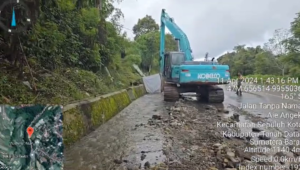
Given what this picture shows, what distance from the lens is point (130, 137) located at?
4746 millimetres

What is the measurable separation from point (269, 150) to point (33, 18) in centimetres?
411

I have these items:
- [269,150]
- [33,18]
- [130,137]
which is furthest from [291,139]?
[33,18]

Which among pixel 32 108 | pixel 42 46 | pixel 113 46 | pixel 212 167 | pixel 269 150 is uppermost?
pixel 113 46

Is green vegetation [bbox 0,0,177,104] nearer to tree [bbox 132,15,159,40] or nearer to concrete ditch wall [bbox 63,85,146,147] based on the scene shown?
concrete ditch wall [bbox 63,85,146,147]

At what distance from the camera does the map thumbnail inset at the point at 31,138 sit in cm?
146

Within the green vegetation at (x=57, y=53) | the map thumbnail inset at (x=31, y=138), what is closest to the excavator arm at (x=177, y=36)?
the green vegetation at (x=57, y=53)

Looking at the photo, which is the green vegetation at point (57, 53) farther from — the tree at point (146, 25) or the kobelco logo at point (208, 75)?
the tree at point (146, 25)

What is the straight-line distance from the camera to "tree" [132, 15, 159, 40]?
37969 mm

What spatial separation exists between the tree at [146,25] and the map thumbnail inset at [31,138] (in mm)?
37047

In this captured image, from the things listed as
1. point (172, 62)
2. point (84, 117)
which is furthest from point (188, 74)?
point (84, 117)

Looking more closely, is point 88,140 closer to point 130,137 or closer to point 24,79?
point 130,137

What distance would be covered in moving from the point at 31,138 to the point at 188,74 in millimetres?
7783

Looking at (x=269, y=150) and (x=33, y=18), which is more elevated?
(x=33, y=18)

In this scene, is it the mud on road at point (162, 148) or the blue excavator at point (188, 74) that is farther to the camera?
the blue excavator at point (188, 74)
